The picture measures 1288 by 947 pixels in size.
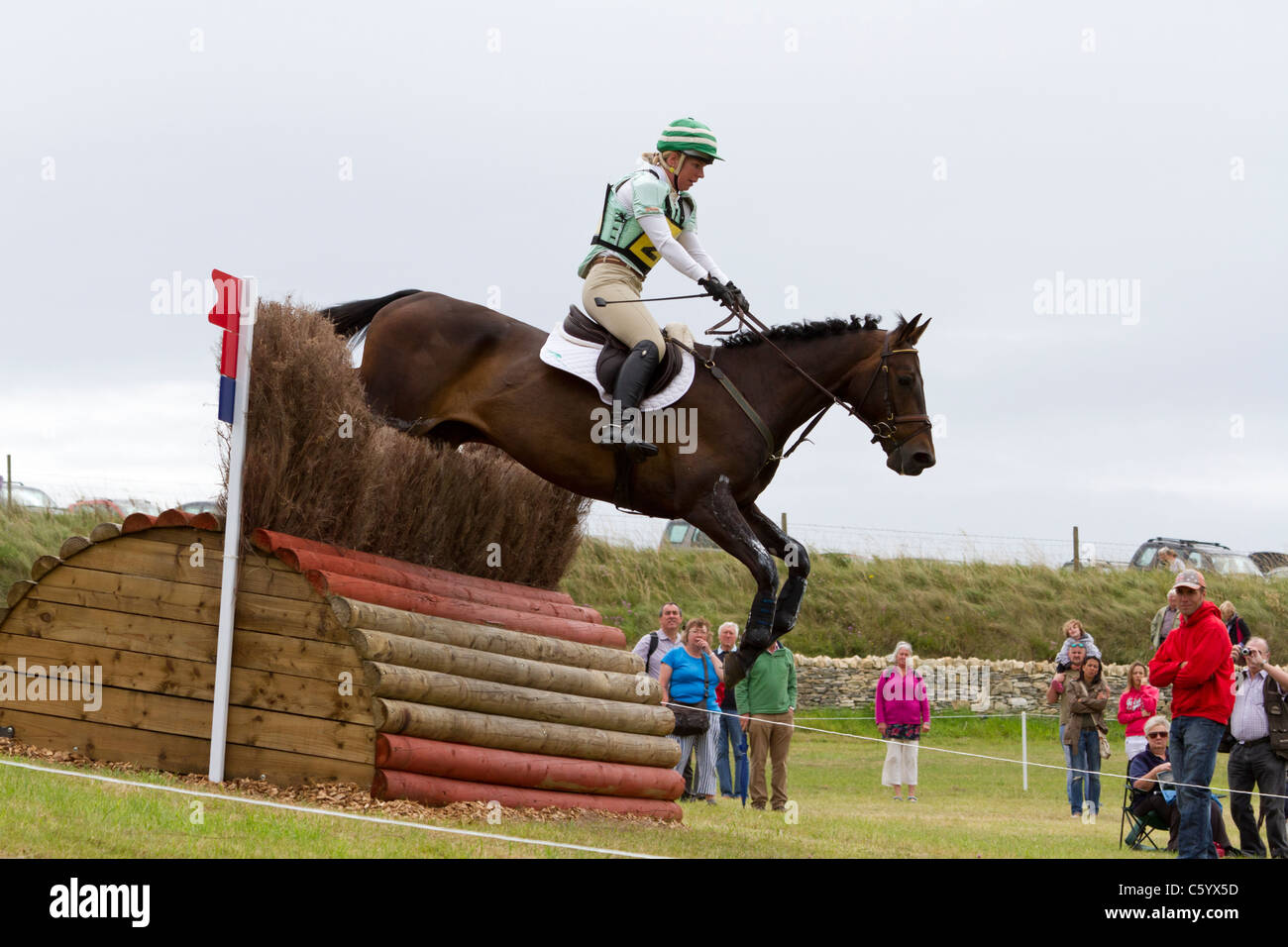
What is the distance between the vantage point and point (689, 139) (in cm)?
825

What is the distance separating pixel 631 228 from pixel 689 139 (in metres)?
0.63

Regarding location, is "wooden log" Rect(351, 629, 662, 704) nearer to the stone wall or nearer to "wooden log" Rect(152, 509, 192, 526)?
"wooden log" Rect(152, 509, 192, 526)

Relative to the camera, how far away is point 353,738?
766 cm

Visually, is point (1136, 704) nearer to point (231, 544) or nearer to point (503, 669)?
point (503, 669)

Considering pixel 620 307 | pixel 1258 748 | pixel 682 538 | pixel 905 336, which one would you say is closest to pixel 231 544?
pixel 620 307

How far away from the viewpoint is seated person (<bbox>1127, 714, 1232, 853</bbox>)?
11.0 meters

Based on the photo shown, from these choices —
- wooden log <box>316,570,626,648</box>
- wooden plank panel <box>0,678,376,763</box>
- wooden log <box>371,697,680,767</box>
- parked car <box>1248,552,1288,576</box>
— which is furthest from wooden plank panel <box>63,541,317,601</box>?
parked car <box>1248,552,1288,576</box>

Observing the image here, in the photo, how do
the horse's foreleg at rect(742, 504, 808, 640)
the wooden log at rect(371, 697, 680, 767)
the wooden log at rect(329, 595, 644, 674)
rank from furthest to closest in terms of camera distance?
the horse's foreleg at rect(742, 504, 808, 640)
the wooden log at rect(329, 595, 644, 674)
the wooden log at rect(371, 697, 680, 767)

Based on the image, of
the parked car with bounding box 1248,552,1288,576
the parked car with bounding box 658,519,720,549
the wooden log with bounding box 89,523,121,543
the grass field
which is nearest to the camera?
the grass field

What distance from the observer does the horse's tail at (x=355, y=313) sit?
928 cm

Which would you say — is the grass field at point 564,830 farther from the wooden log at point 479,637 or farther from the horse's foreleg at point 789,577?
the horse's foreleg at point 789,577

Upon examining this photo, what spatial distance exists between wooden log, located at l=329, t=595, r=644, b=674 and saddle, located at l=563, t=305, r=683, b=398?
1751 millimetres

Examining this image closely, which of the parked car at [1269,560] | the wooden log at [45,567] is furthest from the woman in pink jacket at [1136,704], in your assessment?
the parked car at [1269,560]

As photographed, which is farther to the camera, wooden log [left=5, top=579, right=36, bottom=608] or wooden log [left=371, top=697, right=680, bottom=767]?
wooden log [left=5, top=579, right=36, bottom=608]
